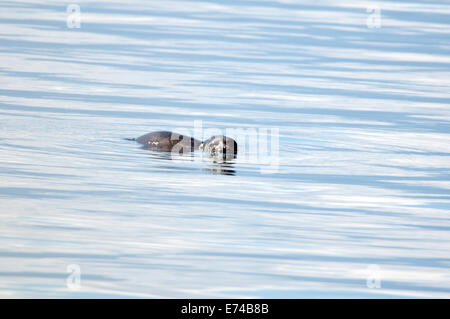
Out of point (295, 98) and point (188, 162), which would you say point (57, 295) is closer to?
point (188, 162)

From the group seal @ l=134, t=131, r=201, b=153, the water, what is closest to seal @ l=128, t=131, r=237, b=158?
seal @ l=134, t=131, r=201, b=153

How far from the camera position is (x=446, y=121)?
63.1ft

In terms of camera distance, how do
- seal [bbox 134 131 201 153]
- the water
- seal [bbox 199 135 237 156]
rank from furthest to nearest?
seal [bbox 134 131 201 153] → seal [bbox 199 135 237 156] → the water

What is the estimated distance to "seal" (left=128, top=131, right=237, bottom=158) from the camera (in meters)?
15.5

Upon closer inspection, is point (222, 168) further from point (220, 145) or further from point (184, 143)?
point (184, 143)

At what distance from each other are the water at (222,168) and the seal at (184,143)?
0.26 meters

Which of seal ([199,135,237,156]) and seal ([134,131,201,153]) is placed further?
seal ([134,131,201,153])

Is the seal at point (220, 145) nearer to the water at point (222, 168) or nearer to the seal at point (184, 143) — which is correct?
the seal at point (184, 143)

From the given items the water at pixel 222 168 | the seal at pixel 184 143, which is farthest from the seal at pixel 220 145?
the water at pixel 222 168

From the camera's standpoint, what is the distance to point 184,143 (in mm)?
15930

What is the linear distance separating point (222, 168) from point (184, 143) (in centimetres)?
130

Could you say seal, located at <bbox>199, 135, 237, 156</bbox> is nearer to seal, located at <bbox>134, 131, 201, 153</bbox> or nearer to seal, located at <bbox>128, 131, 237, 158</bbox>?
seal, located at <bbox>128, 131, 237, 158</bbox>

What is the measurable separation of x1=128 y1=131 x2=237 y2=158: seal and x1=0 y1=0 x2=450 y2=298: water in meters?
0.26

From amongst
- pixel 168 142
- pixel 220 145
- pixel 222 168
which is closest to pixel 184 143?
pixel 168 142
